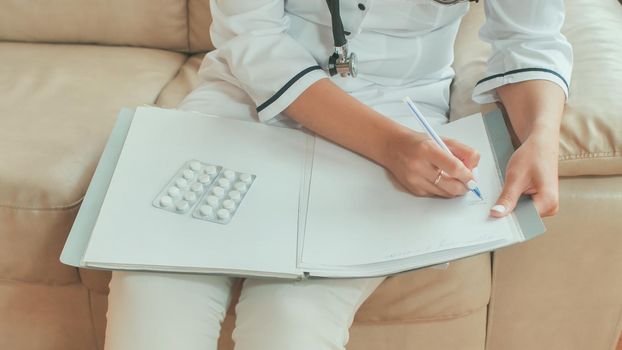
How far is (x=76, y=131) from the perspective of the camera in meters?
1.14

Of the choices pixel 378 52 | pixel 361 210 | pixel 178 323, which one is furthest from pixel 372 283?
pixel 378 52

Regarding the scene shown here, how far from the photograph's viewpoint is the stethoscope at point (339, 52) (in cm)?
94

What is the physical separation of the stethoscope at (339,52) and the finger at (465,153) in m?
0.19

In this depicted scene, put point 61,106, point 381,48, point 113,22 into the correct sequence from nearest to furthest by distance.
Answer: point 381,48
point 61,106
point 113,22

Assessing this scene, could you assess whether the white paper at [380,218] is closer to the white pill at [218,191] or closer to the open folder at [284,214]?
the open folder at [284,214]

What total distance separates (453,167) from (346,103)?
0.66ft

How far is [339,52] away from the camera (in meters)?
0.97

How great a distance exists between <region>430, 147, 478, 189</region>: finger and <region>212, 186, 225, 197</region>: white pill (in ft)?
0.83

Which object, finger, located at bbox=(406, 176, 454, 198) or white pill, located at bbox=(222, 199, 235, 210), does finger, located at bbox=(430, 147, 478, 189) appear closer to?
finger, located at bbox=(406, 176, 454, 198)

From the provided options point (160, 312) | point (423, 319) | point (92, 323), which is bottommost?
point (92, 323)

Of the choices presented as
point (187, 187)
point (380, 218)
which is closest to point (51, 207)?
point (187, 187)

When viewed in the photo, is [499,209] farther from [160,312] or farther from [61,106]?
[61,106]

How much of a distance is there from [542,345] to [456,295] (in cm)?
21

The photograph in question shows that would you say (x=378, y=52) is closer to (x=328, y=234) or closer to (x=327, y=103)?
(x=327, y=103)
